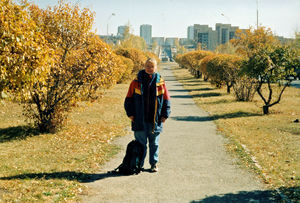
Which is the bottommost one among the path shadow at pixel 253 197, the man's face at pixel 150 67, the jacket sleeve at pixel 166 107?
the path shadow at pixel 253 197

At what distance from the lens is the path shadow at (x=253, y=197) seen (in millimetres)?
5004

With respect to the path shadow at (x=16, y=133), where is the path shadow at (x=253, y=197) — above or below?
above

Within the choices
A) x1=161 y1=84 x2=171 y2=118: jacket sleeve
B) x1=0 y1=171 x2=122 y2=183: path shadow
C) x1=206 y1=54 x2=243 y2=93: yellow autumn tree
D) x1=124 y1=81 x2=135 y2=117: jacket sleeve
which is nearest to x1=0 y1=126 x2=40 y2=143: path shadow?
x1=0 y1=171 x2=122 y2=183: path shadow

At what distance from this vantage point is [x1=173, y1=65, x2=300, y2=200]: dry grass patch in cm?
644

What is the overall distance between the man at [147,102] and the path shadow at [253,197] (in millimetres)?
1589

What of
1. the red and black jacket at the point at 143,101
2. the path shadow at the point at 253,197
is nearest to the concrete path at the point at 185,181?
the path shadow at the point at 253,197

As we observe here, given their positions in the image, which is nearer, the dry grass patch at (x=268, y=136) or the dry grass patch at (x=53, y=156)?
the dry grass patch at (x=53, y=156)

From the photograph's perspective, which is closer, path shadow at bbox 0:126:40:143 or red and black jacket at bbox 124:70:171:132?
red and black jacket at bbox 124:70:171:132

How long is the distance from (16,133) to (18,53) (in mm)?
4973

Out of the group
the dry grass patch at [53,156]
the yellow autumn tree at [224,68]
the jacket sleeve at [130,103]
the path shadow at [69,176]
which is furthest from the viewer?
the yellow autumn tree at [224,68]

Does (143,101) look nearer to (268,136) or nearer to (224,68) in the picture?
(268,136)

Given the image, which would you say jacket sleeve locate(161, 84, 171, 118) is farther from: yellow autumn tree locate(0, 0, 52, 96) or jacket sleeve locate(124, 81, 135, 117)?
yellow autumn tree locate(0, 0, 52, 96)

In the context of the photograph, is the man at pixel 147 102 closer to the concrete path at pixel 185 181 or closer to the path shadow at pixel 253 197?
the concrete path at pixel 185 181

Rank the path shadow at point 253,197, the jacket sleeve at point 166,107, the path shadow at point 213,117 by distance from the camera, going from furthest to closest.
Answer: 1. the path shadow at point 213,117
2. the jacket sleeve at point 166,107
3. the path shadow at point 253,197
